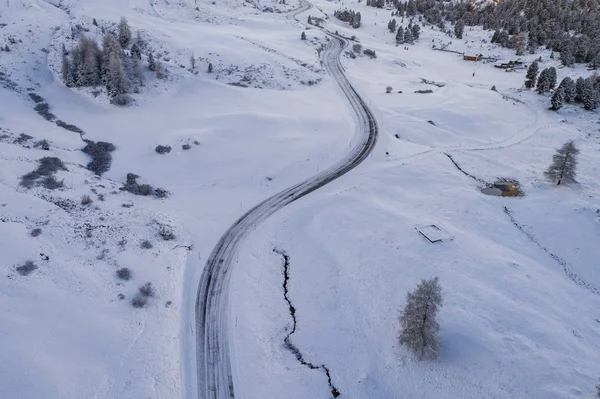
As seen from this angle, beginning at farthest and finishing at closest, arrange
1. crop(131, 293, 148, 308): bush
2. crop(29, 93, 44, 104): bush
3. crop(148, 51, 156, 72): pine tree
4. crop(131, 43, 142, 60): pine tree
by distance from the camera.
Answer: crop(148, 51, 156, 72): pine tree < crop(131, 43, 142, 60): pine tree < crop(29, 93, 44, 104): bush < crop(131, 293, 148, 308): bush

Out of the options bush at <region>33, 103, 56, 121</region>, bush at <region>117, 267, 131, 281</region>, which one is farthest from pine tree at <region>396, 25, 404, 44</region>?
bush at <region>117, 267, 131, 281</region>

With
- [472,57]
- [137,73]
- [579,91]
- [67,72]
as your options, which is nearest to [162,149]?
[137,73]

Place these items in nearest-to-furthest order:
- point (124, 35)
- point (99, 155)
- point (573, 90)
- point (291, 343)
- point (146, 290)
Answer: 1. point (291, 343)
2. point (146, 290)
3. point (99, 155)
4. point (124, 35)
5. point (573, 90)

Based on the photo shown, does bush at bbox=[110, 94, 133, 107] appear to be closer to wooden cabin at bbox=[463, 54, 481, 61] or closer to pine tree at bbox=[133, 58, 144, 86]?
pine tree at bbox=[133, 58, 144, 86]

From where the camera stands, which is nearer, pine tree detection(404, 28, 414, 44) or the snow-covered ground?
the snow-covered ground

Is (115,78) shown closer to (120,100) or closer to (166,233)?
(120,100)

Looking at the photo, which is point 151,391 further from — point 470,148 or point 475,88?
point 475,88
